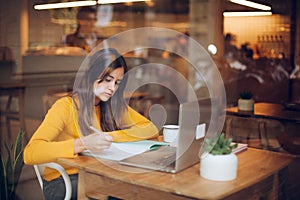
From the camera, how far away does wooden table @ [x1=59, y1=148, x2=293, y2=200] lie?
1.12 metres

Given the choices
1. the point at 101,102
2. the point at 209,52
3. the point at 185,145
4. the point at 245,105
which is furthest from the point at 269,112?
the point at 209,52

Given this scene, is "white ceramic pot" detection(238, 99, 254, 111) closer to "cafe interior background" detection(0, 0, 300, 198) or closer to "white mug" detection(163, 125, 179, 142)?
"cafe interior background" detection(0, 0, 300, 198)

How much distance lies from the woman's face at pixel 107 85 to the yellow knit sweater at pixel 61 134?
3.1 inches

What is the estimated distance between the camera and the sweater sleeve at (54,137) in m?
1.50

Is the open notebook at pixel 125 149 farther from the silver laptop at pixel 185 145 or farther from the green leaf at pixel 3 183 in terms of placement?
the green leaf at pixel 3 183

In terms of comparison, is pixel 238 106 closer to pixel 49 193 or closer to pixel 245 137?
pixel 245 137

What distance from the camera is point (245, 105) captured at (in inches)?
80.3

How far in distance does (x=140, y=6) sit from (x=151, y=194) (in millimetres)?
4976

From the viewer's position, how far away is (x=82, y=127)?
64.2 inches

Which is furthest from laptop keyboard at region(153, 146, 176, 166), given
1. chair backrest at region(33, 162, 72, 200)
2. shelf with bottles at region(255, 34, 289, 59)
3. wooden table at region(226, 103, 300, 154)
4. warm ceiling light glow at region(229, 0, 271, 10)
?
shelf with bottles at region(255, 34, 289, 59)

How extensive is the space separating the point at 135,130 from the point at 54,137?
0.30 meters

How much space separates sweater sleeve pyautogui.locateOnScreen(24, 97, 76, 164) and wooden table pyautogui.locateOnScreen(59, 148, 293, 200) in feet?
0.18

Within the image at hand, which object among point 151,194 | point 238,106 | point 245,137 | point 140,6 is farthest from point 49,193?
point 140,6

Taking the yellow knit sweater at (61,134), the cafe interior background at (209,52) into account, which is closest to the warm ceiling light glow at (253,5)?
the cafe interior background at (209,52)
